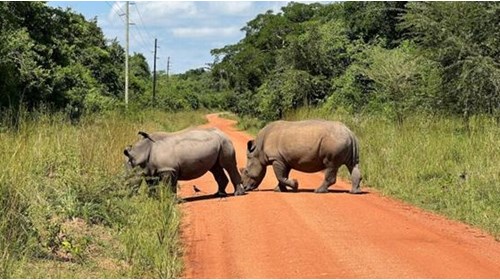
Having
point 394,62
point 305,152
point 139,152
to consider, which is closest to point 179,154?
point 139,152

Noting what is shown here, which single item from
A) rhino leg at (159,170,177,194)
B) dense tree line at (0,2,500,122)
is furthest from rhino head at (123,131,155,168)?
dense tree line at (0,2,500,122)

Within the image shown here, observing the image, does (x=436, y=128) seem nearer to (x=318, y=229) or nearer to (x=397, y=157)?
(x=397, y=157)

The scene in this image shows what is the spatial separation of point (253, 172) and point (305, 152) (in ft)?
3.87

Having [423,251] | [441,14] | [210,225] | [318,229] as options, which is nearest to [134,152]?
[210,225]

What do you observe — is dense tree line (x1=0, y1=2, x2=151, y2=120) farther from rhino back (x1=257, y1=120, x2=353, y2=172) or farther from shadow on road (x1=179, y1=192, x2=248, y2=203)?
rhino back (x1=257, y1=120, x2=353, y2=172)

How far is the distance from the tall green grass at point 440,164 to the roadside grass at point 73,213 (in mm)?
4706

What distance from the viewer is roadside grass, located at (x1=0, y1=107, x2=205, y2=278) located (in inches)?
268

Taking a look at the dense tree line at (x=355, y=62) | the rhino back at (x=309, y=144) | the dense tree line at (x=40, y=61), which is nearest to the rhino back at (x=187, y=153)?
the rhino back at (x=309, y=144)

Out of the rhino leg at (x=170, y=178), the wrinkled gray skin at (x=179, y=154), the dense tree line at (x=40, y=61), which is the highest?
the dense tree line at (x=40, y=61)

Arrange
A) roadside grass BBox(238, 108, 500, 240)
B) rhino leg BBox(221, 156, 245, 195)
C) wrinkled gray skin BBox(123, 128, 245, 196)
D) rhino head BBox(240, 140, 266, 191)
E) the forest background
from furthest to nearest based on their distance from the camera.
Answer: rhino head BBox(240, 140, 266, 191)
rhino leg BBox(221, 156, 245, 195)
wrinkled gray skin BBox(123, 128, 245, 196)
roadside grass BBox(238, 108, 500, 240)
the forest background

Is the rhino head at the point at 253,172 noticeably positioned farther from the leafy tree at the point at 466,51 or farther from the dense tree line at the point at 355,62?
the leafy tree at the point at 466,51

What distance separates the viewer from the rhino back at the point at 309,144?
43.1ft

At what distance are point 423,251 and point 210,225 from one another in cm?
307

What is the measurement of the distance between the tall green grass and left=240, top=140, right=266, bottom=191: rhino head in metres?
2.42
